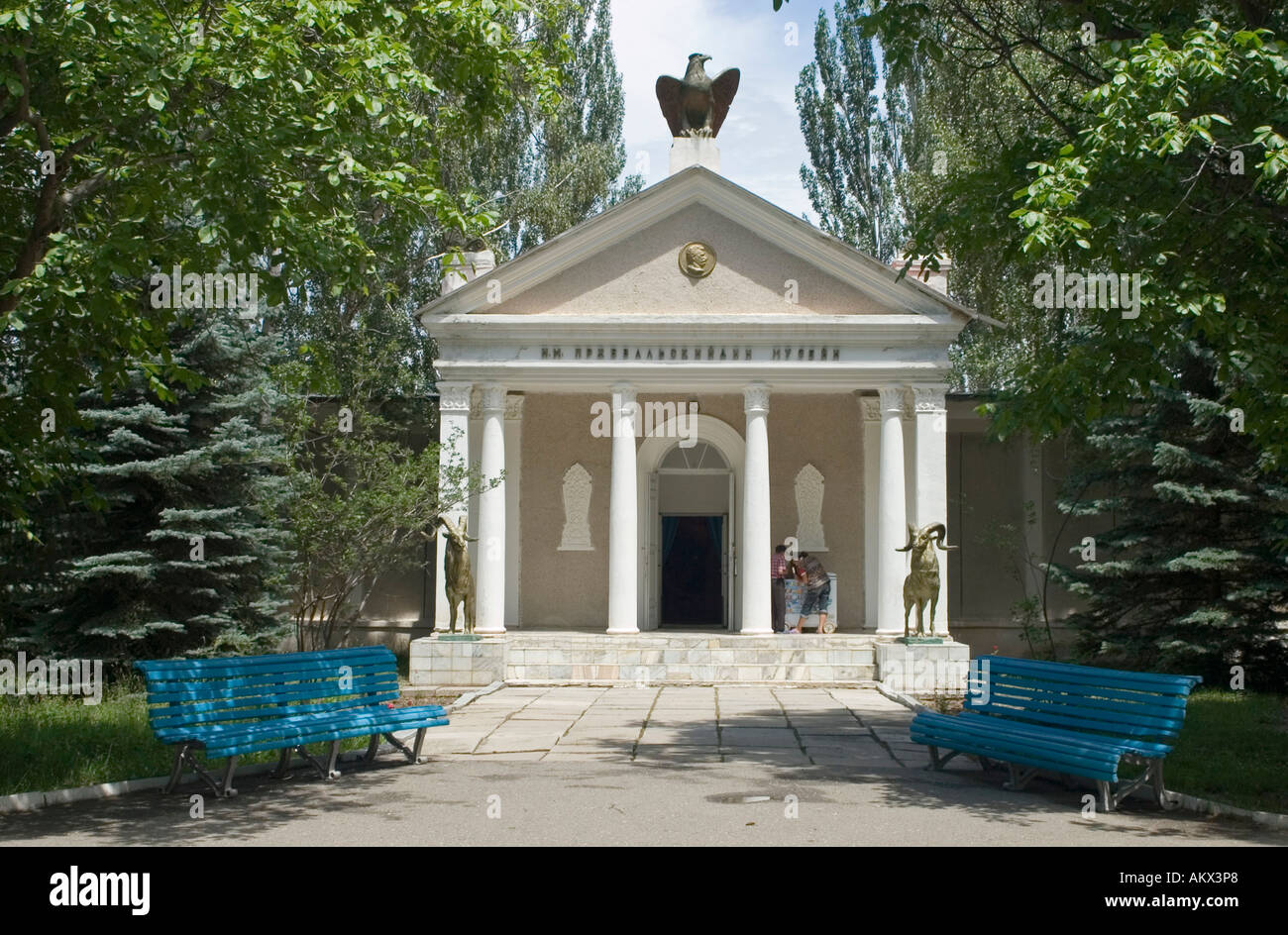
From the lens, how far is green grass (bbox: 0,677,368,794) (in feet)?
28.9

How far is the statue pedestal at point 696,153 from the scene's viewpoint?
20719 millimetres

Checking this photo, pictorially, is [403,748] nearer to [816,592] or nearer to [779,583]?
[816,592]

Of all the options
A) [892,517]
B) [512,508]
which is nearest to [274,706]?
[892,517]

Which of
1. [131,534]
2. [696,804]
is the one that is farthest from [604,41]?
[696,804]

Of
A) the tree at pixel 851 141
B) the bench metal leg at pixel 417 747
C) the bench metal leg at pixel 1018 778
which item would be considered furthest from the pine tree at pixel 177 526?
the tree at pixel 851 141

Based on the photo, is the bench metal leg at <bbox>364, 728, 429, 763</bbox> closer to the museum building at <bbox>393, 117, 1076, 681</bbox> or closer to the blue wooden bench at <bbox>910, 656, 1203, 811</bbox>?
the blue wooden bench at <bbox>910, 656, 1203, 811</bbox>

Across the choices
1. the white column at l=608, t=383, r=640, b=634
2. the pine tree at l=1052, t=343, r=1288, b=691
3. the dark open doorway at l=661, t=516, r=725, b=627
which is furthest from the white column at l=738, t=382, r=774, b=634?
the pine tree at l=1052, t=343, r=1288, b=691

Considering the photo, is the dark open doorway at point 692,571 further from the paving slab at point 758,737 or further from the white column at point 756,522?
the paving slab at point 758,737

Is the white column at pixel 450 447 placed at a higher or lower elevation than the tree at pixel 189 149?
lower

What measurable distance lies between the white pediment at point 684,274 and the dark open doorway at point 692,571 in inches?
180

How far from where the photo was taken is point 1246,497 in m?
16.9

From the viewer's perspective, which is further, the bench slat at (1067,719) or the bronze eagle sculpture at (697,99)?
the bronze eagle sculpture at (697,99)

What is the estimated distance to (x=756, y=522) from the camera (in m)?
18.9

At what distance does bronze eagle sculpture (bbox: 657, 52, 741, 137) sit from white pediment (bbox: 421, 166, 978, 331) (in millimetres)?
2189
